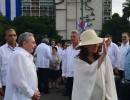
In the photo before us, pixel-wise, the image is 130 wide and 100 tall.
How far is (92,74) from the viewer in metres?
5.21

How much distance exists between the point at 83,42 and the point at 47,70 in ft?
28.0

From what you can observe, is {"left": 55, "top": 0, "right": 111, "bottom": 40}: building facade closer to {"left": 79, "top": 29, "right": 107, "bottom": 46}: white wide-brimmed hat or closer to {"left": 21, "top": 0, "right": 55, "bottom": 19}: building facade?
{"left": 21, "top": 0, "right": 55, "bottom": 19}: building facade

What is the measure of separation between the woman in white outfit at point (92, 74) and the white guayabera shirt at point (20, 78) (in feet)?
2.29

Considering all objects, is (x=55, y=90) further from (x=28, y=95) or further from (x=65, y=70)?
(x=28, y=95)

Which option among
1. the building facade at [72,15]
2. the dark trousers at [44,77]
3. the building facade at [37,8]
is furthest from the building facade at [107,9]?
the dark trousers at [44,77]

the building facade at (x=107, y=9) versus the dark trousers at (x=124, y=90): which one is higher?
the building facade at (x=107, y=9)

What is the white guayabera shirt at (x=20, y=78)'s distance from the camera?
18.4ft

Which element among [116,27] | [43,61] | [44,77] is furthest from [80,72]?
[116,27]

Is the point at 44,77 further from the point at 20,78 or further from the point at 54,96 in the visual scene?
the point at 20,78

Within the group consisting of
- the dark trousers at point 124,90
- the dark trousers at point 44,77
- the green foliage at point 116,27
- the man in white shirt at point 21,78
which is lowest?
the green foliage at point 116,27

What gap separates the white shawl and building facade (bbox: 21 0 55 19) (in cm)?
11154

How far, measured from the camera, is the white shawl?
523 cm

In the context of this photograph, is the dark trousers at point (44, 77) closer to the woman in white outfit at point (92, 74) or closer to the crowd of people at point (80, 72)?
the crowd of people at point (80, 72)

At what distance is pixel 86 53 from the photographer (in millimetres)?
5352
